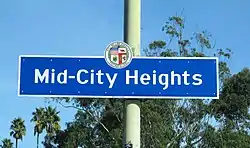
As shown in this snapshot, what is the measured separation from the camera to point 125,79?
473 cm

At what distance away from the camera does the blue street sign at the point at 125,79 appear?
4.72 meters

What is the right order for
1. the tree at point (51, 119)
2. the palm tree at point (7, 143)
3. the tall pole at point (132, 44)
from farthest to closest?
1. the palm tree at point (7, 143)
2. the tree at point (51, 119)
3. the tall pole at point (132, 44)

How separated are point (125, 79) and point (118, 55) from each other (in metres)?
0.22

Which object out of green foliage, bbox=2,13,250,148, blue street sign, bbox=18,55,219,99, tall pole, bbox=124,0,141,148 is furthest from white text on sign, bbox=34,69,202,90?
green foliage, bbox=2,13,250,148

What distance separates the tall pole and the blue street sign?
0.11 metres

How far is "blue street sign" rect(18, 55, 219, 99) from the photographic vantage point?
4.72 m

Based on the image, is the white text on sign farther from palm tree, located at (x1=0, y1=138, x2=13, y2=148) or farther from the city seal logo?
palm tree, located at (x1=0, y1=138, x2=13, y2=148)

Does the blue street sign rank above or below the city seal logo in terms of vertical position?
below

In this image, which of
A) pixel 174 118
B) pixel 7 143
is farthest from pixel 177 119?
pixel 7 143

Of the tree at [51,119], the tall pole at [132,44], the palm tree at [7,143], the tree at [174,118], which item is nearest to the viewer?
the tall pole at [132,44]

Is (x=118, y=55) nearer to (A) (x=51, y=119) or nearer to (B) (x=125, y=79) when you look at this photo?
(B) (x=125, y=79)

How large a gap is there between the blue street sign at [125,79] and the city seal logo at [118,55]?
0.12ft

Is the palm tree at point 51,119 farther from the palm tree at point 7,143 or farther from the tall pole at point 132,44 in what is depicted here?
the tall pole at point 132,44

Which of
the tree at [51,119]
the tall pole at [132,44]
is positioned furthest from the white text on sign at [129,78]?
the tree at [51,119]
